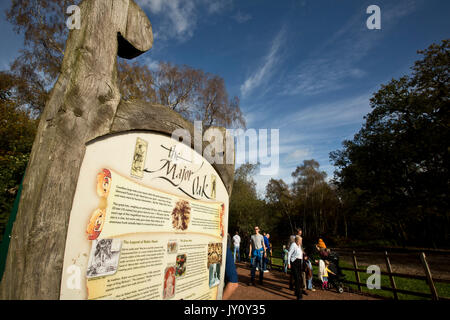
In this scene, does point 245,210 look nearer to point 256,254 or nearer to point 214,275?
point 256,254

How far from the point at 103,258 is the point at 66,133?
682mm

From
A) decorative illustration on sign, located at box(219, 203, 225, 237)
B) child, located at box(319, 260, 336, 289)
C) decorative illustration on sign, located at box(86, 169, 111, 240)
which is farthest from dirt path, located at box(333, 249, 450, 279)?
decorative illustration on sign, located at box(86, 169, 111, 240)

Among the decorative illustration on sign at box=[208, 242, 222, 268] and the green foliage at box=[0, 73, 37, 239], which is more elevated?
the green foliage at box=[0, 73, 37, 239]

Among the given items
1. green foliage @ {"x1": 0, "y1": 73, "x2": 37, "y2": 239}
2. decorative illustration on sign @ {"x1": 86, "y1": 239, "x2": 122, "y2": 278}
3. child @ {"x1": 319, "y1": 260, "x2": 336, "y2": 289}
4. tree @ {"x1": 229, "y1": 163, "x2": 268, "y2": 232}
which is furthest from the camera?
tree @ {"x1": 229, "y1": 163, "x2": 268, "y2": 232}

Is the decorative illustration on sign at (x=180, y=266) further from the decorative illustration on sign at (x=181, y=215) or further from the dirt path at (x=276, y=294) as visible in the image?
the dirt path at (x=276, y=294)

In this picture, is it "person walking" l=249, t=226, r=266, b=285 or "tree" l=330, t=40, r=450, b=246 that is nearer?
"person walking" l=249, t=226, r=266, b=285

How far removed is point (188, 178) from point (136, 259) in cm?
70

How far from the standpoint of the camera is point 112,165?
1203mm

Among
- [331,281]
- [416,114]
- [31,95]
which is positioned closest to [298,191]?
[416,114]

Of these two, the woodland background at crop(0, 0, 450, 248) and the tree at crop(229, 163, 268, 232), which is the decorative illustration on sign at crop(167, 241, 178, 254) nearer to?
the woodland background at crop(0, 0, 450, 248)

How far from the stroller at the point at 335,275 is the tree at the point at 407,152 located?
11.9 meters

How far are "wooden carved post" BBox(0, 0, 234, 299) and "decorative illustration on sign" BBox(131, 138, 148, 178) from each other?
0.35ft

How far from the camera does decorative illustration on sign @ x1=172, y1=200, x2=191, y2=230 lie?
1.57 m
